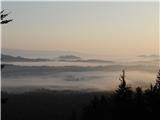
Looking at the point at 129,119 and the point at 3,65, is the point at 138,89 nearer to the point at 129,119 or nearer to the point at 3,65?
the point at 129,119

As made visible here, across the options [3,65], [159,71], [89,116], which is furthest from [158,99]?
[3,65]

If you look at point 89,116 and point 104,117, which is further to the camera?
point 89,116

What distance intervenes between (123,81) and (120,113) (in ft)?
11.6

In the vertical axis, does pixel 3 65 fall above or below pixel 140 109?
above

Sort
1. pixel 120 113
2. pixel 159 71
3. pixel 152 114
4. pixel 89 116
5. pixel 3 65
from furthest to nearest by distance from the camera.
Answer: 1. pixel 89 116
2. pixel 159 71
3. pixel 120 113
4. pixel 152 114
5. pixel 3 65

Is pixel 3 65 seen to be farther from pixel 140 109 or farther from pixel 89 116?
pixel 89 116

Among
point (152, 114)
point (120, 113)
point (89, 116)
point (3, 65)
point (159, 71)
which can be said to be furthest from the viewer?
point (89, 116)

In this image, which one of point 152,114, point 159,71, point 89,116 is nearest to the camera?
point 152,114

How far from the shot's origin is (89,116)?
3506 inches

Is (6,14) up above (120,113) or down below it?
above

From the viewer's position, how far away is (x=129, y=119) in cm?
6844

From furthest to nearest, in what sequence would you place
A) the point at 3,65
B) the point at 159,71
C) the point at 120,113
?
the point at 159,71
the point at 120,113
the point at 3,65

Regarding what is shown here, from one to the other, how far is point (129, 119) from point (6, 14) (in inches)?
1496

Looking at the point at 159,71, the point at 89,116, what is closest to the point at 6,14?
the point at 159,71
